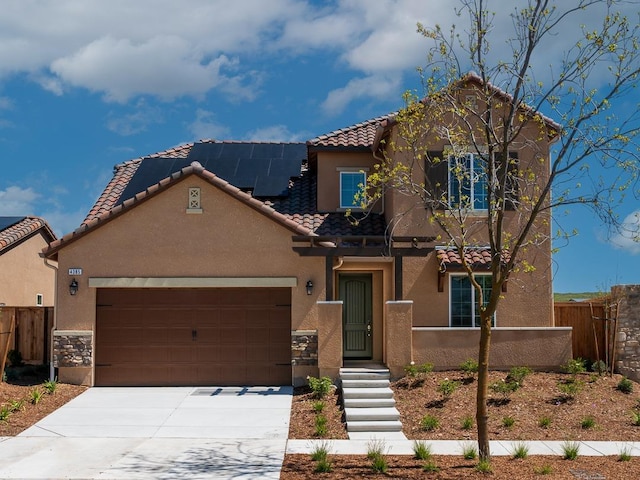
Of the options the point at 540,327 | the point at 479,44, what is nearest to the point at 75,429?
the point at 479,44

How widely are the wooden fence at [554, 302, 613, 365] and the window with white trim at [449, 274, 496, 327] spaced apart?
2.03 meters

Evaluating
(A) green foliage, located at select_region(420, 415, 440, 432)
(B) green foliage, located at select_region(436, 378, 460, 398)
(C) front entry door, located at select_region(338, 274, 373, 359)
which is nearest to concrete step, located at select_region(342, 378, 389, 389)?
(B) green foliage, located at select_region(436, 378, 460, 398)

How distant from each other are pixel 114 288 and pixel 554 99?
11019mm

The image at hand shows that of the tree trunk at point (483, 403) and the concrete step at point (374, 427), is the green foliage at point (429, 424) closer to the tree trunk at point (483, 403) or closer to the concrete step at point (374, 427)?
the concrete step at point (374, 427)

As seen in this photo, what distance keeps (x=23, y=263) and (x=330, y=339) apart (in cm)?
1362

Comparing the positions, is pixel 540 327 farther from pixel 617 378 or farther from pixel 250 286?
pixel 250 286

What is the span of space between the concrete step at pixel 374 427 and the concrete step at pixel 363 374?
2512mm

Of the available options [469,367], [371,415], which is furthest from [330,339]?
[469,367]

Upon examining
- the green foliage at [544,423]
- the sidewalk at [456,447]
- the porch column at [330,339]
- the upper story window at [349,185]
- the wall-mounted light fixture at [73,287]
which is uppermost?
the upper story window at [349,185]

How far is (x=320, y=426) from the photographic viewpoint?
41.6 feet

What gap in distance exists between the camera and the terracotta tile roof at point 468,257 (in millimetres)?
17438

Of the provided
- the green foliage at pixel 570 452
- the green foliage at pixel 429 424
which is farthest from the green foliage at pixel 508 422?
the green foliage at pixel 570 452

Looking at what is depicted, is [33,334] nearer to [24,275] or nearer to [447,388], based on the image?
[24,275]

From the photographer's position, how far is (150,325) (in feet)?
55.7
